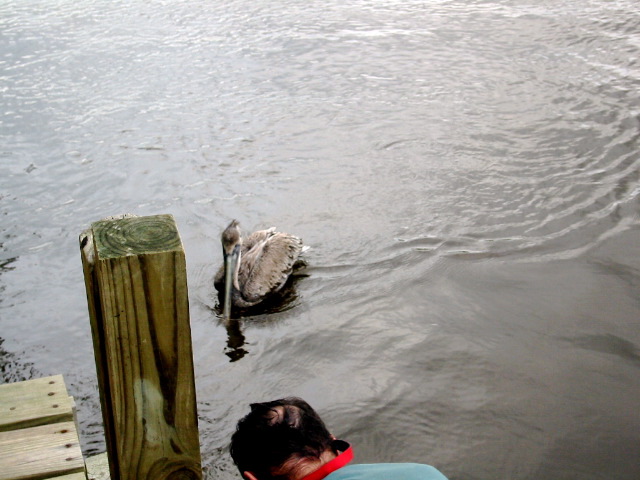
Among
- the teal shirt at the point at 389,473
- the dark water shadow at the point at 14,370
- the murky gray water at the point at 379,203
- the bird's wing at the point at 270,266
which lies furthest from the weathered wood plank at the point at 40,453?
the bird's wing at the point at 270,266

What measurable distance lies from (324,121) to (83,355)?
488 cm

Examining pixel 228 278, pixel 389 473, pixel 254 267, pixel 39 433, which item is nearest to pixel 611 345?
pixel 228 278

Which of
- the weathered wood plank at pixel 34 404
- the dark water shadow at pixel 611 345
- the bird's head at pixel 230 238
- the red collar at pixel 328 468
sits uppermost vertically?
the red collar at pixel 328 468

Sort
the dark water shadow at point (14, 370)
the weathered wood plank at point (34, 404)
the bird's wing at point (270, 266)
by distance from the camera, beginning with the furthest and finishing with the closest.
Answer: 1. the bird's wing at point (270, 266)
2. the dark water shadow at point (14, 370)
3. the weathered wood plank at point (34, 404)

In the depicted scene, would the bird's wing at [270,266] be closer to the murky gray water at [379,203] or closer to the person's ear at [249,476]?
the murky gray water at [379,203]

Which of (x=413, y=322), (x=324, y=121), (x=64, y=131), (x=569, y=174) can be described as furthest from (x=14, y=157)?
(x=569, y=174)

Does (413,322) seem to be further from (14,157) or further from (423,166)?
(14,157)

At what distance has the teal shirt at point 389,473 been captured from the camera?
2105 mm

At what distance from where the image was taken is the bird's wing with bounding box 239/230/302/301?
22.8 ft

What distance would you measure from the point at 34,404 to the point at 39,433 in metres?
0.28

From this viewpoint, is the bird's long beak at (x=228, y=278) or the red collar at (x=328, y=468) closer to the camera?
the red collar at (x=328, y=468)

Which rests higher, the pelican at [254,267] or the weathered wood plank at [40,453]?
the weathered wood plank at [40,453]

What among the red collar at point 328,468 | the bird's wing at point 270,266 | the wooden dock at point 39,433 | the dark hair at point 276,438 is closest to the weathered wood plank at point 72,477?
the wooden dock at point 39,433

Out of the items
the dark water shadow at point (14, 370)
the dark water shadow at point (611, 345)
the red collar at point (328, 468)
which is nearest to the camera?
the red collar at point (328, 468)
